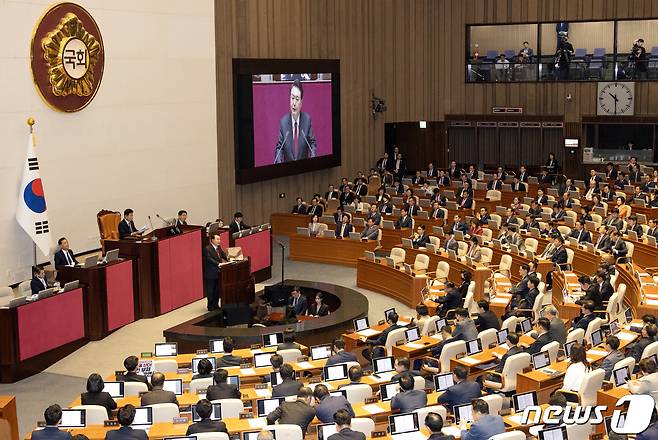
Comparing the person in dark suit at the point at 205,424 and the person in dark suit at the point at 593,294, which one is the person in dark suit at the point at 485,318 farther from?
the person in dark suit at the point at 205,424

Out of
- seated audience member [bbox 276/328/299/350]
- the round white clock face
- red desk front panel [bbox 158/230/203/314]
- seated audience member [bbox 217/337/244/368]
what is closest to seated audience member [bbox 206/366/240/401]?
seated audience member [bbox 217/337/244/368]

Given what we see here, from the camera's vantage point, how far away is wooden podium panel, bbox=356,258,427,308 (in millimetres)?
19938

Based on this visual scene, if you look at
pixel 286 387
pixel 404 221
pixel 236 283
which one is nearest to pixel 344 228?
pixel 404 221

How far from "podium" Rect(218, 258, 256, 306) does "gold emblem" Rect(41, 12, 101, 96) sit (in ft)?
15.8

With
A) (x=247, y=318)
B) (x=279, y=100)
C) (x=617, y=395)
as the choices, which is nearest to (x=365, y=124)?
(x=279, y=100)

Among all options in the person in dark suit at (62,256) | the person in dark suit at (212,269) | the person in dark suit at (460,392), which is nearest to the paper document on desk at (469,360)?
the person in dark suit at (460,392)

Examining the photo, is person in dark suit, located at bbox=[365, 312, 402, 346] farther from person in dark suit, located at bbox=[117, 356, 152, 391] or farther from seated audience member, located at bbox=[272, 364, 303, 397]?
person in dark suit, located at bbox=[117, 356, 152, 391]

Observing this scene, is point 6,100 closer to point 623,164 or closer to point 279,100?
point 279,100

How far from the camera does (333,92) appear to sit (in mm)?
29281

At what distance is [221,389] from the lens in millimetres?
11844

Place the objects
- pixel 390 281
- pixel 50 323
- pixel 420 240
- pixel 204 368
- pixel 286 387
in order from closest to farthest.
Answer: pixel 286 387
pixel 204 368
pixel 50 323
pixel 390 281
pixel 420 240

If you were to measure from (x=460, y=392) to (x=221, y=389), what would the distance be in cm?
276

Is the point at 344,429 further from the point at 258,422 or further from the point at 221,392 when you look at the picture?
the point at 221,392

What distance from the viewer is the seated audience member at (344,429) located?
983 cm
